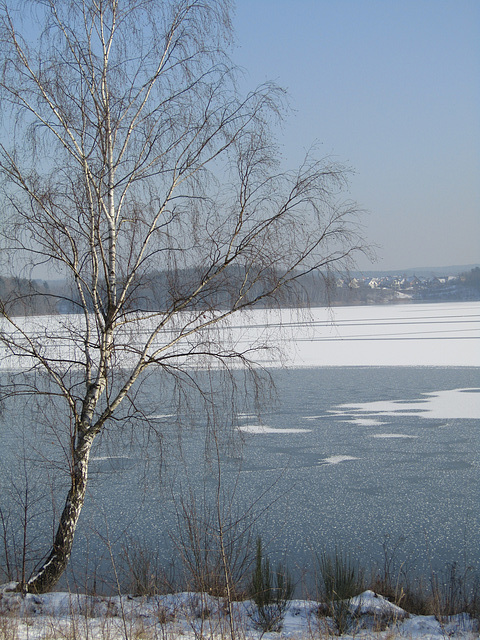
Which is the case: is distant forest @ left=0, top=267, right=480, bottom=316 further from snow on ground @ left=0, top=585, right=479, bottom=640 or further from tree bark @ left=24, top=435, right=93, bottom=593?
snow on ground @ left=0, top=585, right=479, bottom=640

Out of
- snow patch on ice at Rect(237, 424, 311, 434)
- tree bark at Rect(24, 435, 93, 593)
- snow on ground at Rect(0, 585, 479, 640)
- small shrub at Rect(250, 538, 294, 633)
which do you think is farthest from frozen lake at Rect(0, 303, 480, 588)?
small shrub at Rect(250, 538, 294, 633)

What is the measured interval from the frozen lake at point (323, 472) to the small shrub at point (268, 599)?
0.71 m

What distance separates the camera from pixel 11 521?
489 centimetres

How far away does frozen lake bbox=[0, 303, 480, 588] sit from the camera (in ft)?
15.1

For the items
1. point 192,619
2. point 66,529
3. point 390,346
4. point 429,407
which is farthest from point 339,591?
point 390,346

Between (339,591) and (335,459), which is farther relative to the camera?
(335,459)

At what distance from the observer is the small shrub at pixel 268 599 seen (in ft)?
11.0

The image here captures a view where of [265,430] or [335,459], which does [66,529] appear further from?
[265,430]

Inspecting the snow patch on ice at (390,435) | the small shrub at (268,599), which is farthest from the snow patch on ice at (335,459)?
the small shrub at (268,599)

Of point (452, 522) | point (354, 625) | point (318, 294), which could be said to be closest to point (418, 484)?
point (452, 522)

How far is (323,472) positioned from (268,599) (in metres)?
2.71

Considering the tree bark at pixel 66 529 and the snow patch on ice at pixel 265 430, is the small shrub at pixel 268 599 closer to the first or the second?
the tree bark at pixel 66 529

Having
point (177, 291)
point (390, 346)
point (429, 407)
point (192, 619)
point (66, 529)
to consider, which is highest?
point (177, 291)

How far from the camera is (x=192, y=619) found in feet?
10.4
